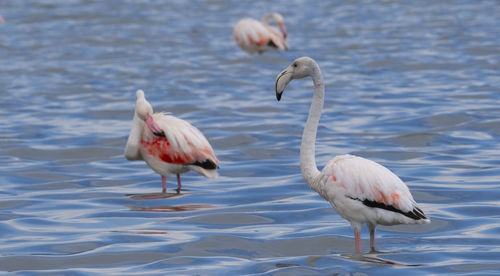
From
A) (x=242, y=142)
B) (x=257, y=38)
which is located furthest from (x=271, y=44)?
(x=242, y=142)

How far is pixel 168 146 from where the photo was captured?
970 centimetres

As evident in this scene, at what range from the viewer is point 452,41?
22516 millimetres

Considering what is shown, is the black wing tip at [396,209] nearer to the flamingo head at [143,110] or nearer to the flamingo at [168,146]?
the flamingo at [168,146]

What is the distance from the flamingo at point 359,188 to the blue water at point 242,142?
352 millimetres

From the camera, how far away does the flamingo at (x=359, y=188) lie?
6.86 meters

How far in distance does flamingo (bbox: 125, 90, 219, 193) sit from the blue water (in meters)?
→ 0.31

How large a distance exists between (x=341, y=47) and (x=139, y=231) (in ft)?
48.3

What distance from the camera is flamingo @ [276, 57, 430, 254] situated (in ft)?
22.5

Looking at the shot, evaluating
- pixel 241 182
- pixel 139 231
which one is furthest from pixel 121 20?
pixel 139 231

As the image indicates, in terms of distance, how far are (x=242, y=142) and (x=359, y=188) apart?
6149 millimetres

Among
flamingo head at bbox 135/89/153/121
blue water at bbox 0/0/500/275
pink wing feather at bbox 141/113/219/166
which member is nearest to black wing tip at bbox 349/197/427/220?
blue water at bbox 0/0/500/275

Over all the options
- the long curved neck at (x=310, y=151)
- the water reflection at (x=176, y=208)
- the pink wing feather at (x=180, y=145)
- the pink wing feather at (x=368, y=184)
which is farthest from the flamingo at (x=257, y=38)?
the pink wing feather at (x=368, y=184)

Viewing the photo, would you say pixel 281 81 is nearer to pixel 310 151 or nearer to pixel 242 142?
pixel 310 151

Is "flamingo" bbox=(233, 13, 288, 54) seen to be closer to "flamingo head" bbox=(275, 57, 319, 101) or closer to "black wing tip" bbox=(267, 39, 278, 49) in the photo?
"black wing tip" bbox=(267, 39, 278, 49)
